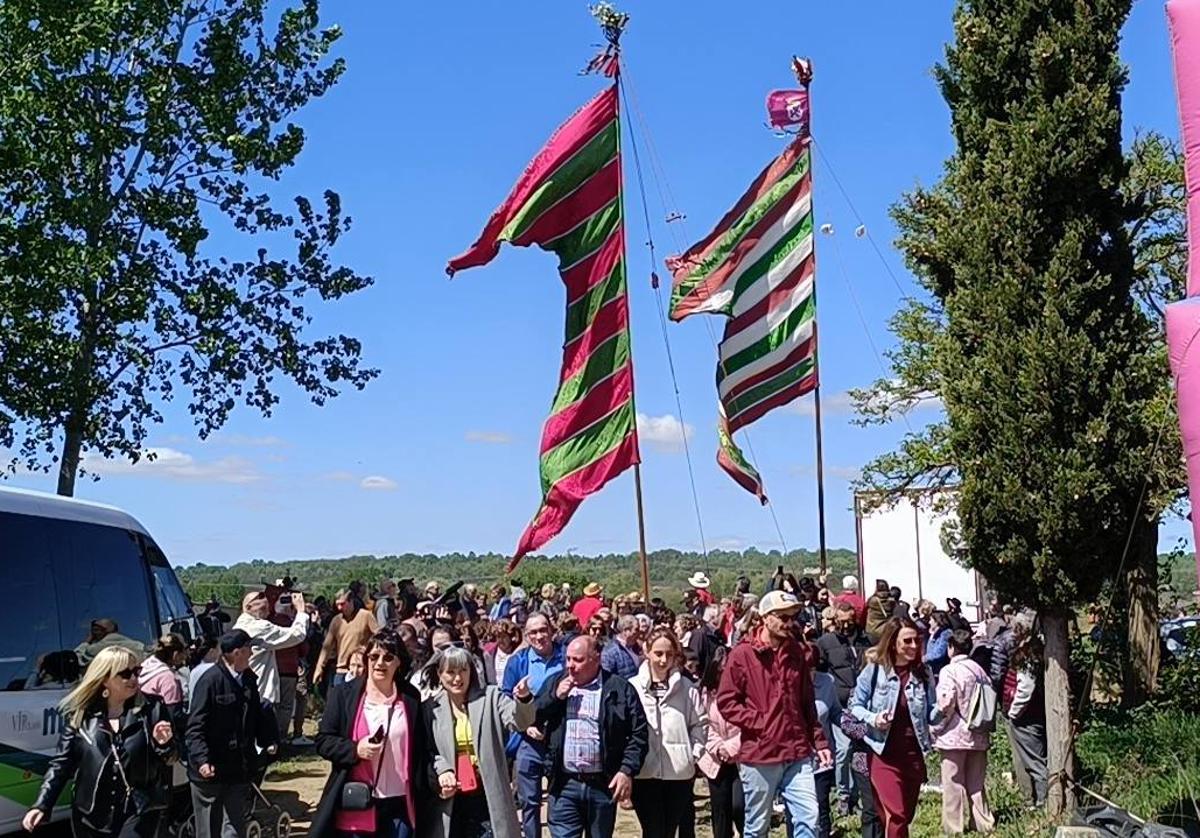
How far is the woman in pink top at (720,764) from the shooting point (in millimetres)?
8828

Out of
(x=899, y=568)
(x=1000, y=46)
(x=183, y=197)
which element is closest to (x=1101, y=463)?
(x=1000, y=46)

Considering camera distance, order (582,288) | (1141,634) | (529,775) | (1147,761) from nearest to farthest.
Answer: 1. (529,775)
2. (1147,761)
3. (582,288)
4. (1141,634)

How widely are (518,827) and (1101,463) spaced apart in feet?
17.5

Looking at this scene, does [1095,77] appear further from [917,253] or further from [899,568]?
[899,568]

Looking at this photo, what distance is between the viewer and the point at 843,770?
39.7ft

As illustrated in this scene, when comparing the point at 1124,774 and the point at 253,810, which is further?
the point at 1124,774

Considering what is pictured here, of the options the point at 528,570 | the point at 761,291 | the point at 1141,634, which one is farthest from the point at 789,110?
the point at 528,570

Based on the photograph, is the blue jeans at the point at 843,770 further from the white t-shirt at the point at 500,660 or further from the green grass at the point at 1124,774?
the white t-shirt at the point at 500,660

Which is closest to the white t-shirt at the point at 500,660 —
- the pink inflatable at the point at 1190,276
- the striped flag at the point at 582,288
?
the striped flag at the point at 582,288

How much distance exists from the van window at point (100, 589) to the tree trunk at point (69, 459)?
9.35m

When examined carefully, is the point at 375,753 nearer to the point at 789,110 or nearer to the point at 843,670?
the point at 843,670

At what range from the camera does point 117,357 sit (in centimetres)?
2128

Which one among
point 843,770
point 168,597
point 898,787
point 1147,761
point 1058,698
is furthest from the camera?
point 168,597

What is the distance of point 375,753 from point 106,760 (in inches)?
55.5
